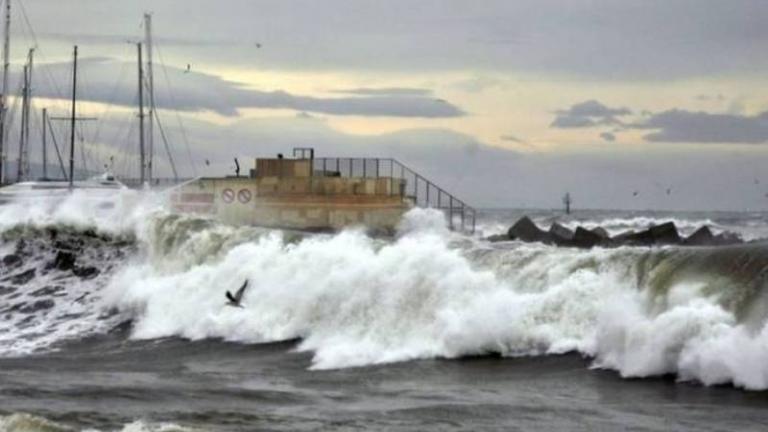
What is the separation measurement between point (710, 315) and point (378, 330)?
6.79m

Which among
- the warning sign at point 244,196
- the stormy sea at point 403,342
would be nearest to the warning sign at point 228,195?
the warning sign at point 244,196

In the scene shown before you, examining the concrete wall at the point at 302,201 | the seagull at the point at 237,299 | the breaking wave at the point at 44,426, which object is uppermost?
the concrete wall at the point at 302,201

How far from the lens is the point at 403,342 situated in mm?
21531

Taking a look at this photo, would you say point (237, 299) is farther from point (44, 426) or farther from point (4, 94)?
point (4, 94)

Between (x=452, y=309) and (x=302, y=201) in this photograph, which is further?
(x=302, y=201)

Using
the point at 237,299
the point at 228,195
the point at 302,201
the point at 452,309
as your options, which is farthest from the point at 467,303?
the point at 228,195

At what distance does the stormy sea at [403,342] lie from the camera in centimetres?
1563

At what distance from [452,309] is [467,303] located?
0.29 meters

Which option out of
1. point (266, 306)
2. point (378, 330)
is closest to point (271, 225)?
point (266, 306)

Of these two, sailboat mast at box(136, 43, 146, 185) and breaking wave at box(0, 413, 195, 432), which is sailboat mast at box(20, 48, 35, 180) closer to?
sailboat mast at box(136, 43, 146, 185)

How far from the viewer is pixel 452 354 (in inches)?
805

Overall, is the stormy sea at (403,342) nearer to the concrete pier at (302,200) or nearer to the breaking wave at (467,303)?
the breaking wave at (467,303)

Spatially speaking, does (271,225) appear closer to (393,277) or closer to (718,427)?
(393,277)

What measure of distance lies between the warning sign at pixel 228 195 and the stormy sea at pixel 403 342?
18.6 meters
